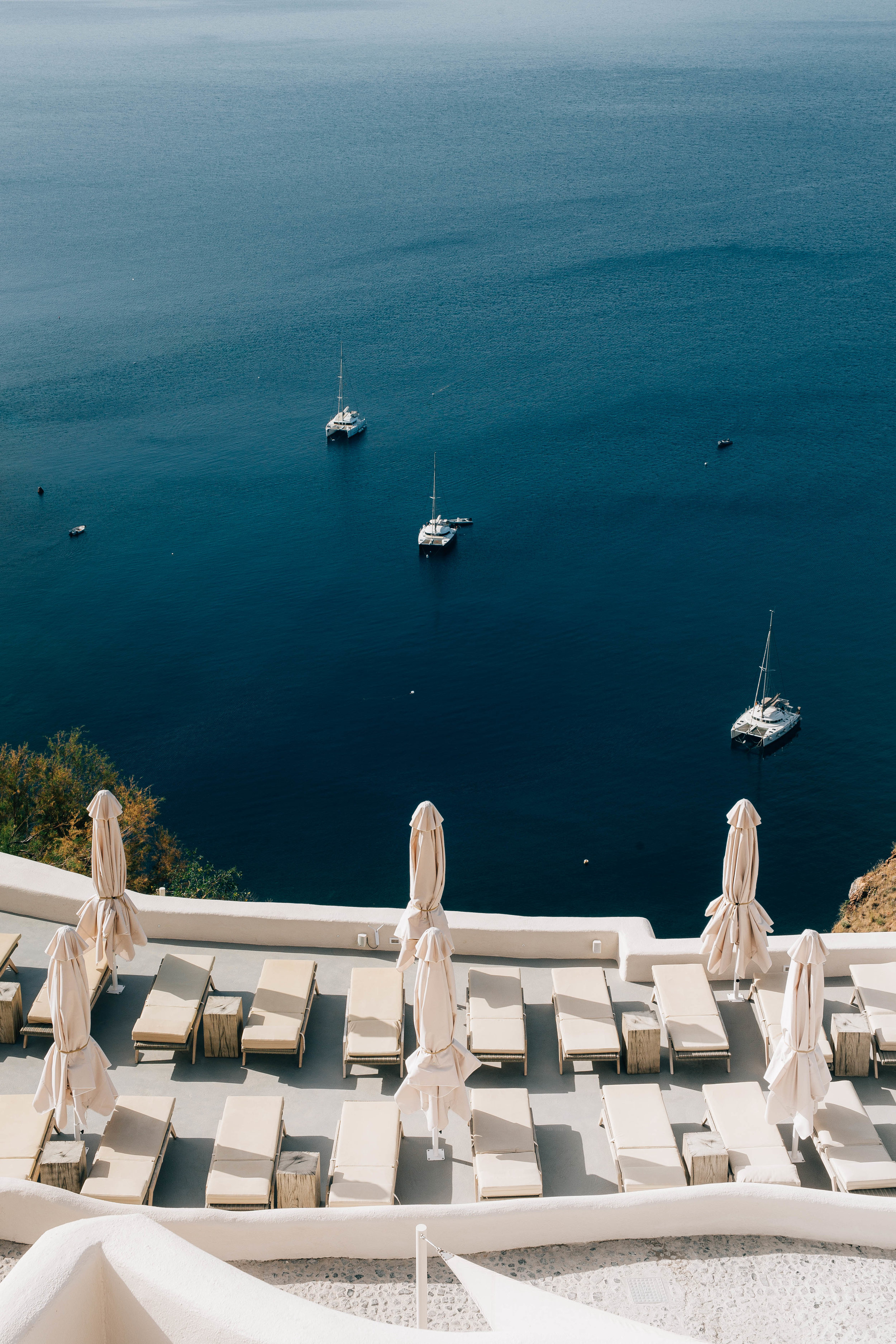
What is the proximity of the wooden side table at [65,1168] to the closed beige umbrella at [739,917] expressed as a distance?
6.84 metres

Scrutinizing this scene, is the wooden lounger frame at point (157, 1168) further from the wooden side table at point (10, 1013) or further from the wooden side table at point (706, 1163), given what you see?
the wooden side table at point (706, 1163)

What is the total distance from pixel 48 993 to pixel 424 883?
4.07m

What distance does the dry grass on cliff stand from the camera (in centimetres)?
3600

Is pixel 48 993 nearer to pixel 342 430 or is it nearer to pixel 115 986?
pixel 115 986

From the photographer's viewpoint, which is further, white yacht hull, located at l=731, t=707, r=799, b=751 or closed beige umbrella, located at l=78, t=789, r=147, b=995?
white yacht hull, located at l=731, t=707, r=799, b=751

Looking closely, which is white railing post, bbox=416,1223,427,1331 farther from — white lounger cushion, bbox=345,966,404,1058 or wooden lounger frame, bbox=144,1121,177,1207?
white lounger cushion, bbox=345,966,404,1058

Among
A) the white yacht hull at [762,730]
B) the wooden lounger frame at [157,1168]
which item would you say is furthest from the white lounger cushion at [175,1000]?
the white yacht hull at [762,730]

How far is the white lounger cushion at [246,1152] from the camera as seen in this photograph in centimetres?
1108

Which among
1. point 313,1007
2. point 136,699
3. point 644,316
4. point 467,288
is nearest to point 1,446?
point 136,699

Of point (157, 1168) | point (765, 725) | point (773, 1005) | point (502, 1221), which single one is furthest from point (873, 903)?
point (157, 1168)

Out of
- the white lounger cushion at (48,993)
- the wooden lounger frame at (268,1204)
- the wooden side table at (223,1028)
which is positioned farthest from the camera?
the white lounger cushion at (48,993)

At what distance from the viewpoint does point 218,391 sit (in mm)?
100750

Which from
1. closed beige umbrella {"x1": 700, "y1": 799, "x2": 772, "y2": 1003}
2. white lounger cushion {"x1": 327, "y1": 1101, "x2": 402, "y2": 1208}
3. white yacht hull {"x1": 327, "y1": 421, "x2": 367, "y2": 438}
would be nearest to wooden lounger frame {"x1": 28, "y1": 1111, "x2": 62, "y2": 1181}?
white lounger cushion {"x1": 327, "y1": 1101, "x2": 402, "y2": 1208}

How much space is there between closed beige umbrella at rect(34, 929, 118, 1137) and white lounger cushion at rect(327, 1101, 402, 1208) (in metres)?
2.27
